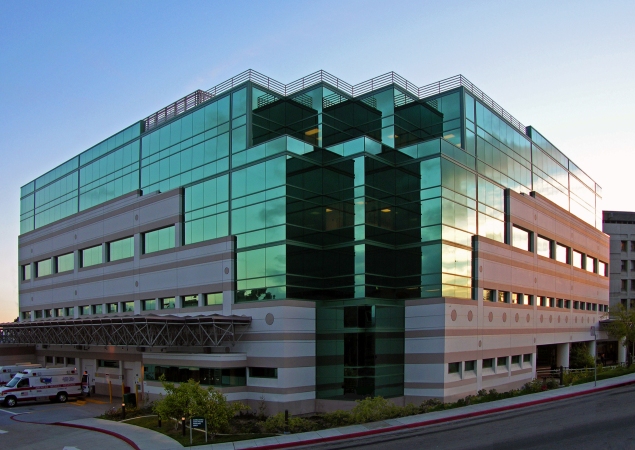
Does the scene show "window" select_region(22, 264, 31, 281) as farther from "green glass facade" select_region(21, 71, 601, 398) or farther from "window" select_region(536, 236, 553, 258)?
"window" select_region(536, 236, 553, 258)

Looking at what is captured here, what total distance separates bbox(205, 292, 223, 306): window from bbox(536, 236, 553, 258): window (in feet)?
88.0

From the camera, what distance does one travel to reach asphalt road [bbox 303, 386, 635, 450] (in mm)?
21172

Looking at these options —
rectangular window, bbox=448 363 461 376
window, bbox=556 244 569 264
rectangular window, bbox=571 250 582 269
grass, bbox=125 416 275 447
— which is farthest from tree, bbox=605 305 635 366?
grass, bbox=125 416 275 447

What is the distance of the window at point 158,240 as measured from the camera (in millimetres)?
42303

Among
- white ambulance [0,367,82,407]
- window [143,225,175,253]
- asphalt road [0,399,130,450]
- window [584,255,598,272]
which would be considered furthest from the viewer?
window [584,255,598,272]

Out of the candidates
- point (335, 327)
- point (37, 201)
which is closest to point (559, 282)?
point (335, 327)

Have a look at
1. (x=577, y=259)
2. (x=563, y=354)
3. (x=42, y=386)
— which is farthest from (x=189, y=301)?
(x=577, y=259)

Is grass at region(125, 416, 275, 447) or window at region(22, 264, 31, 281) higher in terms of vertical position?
window at region(22, 264, 31, 281)

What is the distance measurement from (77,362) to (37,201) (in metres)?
20.2

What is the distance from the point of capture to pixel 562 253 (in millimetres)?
54500

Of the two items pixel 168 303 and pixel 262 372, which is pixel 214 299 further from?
A: pixel 262 372

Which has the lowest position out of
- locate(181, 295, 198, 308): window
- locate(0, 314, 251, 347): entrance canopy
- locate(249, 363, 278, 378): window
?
locate(249, 363, 278, 378): window

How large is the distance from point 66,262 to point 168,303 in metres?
18.9

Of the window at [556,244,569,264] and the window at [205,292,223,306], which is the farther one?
the window at [556,244,569,264]
